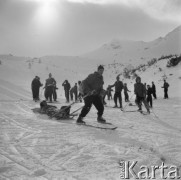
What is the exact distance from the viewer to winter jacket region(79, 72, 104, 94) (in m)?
8.10

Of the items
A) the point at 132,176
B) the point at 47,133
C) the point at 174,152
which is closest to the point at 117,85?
the point at 47,133

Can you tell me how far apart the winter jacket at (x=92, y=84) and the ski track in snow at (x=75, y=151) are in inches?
57.0

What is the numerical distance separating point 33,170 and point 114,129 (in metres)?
3.60

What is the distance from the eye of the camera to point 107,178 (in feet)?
11.8

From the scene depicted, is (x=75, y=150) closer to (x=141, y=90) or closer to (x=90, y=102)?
(x=90, y=102)

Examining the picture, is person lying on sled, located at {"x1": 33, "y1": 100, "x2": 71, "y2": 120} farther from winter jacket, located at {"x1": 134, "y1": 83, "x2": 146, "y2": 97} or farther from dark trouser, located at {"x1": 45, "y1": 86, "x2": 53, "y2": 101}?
dark trouser, located at {"x1": 45, "y1": 86, "x2": 53, "y2": 101}

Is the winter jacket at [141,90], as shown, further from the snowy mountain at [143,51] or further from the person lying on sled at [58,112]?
the snowy mountain at [143,51]

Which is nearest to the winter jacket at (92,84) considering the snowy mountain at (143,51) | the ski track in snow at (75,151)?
the ski track in snow at (75,151)

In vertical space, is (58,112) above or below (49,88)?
below

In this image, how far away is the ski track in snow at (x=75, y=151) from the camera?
3812mm

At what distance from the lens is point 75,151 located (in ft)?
15.8

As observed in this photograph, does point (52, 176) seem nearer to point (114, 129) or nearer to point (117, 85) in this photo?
point (114, 129)

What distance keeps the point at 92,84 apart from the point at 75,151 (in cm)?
368

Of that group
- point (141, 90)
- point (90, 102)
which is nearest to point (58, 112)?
point (90, 102)
